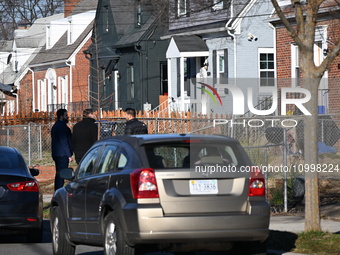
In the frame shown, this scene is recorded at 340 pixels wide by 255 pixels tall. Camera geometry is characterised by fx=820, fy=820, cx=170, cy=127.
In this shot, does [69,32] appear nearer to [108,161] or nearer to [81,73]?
[81,73]

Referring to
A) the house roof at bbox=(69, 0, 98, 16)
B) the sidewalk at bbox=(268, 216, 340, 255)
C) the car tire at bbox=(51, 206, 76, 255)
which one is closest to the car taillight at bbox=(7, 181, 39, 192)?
the car tire at bbox=(51, 206, 76, 255)

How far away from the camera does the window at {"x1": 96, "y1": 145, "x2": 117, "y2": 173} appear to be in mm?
9797

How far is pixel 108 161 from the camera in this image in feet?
32.7

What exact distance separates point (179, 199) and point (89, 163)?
215cm

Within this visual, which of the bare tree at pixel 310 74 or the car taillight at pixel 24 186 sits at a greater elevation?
the bare tree at pixel 310 74

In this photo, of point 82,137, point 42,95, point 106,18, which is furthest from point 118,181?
point 42,95

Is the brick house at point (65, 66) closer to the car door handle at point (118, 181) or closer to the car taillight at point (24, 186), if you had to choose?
the car taillight at point (24, 186)

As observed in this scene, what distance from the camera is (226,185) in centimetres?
919

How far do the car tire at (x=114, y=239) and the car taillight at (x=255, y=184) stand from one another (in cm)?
150

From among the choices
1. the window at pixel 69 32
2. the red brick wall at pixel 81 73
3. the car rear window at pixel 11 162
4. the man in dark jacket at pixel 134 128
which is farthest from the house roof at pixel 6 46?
the car rear window at pixel 11 162

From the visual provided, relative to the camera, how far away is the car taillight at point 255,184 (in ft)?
30.5

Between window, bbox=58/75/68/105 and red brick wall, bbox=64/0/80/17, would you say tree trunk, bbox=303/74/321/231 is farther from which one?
red brick wall, bbox=64/0/80/17

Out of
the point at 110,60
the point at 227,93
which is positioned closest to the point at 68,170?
the point at 227,93

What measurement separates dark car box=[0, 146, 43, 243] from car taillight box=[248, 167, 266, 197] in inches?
182
